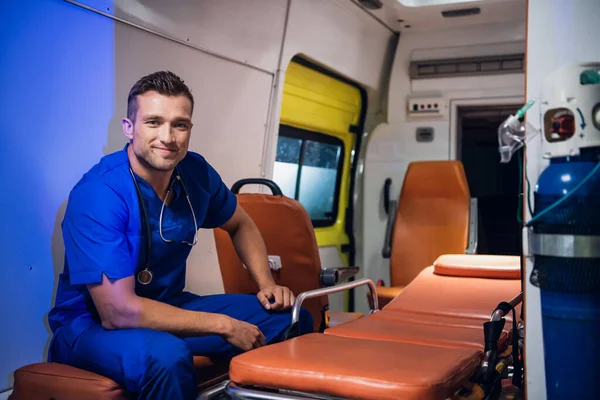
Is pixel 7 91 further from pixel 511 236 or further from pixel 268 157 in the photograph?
pixel 511 236

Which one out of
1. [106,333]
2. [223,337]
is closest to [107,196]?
[106,333]

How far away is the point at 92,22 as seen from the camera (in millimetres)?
2811

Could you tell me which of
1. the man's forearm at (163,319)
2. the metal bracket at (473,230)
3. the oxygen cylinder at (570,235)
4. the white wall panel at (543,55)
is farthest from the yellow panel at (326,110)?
the oxygen cylinder at (570,235)

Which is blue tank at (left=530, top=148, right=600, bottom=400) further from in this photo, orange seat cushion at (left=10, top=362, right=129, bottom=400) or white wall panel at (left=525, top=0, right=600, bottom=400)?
orange seat cushion at (left=10, top=362, right=129, bottom=400)

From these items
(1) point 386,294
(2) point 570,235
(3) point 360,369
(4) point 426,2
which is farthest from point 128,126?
(4) point 426,2

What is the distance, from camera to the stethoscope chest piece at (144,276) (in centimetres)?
230

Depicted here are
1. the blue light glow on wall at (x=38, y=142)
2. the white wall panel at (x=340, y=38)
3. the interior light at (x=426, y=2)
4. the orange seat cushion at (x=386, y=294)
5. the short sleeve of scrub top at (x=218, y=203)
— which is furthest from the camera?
the interior light at (x=426, y=2)

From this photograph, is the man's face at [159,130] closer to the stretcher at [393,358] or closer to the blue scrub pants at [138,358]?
the blue scrub pants at [138,358]

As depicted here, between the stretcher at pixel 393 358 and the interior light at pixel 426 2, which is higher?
the interior light at pixel 426 2

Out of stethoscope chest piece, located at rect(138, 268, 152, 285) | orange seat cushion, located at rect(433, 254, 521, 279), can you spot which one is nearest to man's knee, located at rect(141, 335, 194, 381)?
stethoscope chest piece, located at rect(138, 268, 152, 285)

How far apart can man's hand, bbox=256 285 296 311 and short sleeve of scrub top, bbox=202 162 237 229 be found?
1.30 feet

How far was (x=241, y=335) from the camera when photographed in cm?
225

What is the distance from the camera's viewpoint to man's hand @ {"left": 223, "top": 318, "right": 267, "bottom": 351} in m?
2.24

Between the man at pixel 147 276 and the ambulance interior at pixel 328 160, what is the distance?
0.40 feet
